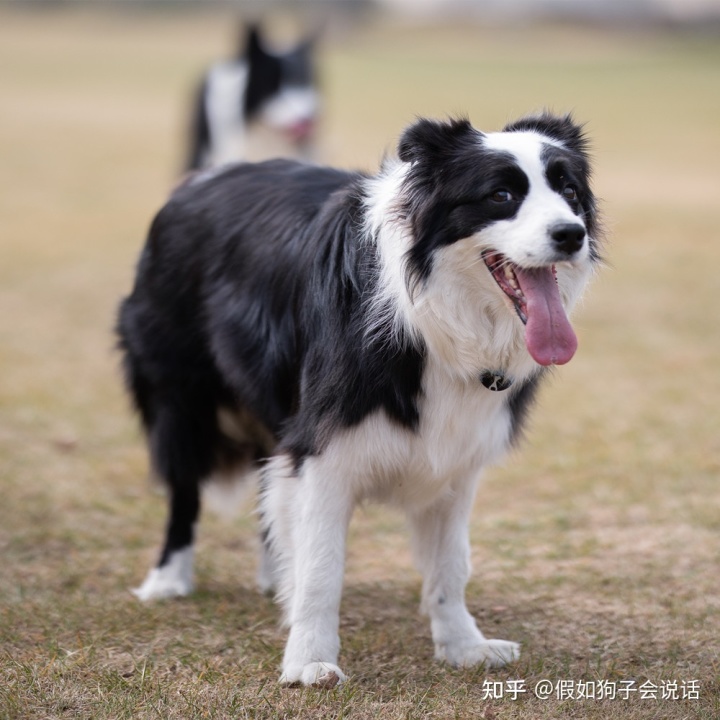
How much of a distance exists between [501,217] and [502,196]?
6 cm

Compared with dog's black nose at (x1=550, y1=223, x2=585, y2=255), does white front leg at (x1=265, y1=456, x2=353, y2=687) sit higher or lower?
lower

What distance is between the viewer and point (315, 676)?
11.0 ft

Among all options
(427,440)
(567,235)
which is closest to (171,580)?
(427,440)

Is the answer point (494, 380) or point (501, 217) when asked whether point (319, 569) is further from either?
point (501, 217)

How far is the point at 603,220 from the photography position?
11.6 ft

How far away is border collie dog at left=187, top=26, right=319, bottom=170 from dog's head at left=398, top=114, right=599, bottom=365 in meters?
5.33

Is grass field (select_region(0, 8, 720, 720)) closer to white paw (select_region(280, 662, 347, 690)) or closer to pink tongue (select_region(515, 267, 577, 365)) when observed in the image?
white paw (select_region(280, 662, 347, 690))

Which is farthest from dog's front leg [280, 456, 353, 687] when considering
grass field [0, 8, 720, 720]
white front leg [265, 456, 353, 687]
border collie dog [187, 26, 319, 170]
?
border collie dog [187, 26, 319, 170]

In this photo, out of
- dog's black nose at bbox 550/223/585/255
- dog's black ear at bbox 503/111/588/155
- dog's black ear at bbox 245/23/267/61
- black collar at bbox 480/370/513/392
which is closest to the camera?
dog's black nose at bbox 550/223/585/255

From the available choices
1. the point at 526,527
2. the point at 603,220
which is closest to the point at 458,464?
the point at 603,220

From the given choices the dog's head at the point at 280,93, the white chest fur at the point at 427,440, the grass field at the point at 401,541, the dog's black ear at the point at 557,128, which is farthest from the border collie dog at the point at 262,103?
the white chest fur at the point at 427,440

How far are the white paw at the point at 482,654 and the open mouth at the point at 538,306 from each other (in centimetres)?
110

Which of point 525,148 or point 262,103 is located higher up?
point 525,148

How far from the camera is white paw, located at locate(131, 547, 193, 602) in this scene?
4.29 meters
